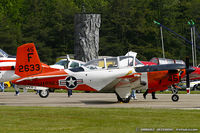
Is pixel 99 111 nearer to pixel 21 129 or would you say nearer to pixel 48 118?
pixel 48 118

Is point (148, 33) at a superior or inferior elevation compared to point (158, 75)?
superior

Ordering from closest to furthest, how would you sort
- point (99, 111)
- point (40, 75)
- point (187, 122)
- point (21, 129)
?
point (21, 129)
point (187, 122)
point (99, 111)
point (40, 75)

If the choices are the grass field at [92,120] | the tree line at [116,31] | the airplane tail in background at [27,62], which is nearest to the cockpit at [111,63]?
the airplane tail in background at [27,62]

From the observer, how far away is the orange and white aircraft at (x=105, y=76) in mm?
21906

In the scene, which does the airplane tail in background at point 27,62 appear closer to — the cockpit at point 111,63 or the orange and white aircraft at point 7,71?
the orange and white aircraft at point 7,71

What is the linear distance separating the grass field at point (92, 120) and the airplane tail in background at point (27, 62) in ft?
16.9

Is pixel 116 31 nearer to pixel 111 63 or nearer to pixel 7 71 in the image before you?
pixel 7 71

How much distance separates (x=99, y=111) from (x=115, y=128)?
434 centimetres

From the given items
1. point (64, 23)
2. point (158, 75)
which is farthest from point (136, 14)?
point (158, 75)

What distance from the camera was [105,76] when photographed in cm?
2205

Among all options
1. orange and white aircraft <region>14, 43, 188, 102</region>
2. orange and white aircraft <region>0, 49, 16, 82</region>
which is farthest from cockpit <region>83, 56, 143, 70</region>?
orange and white aircraft <region>0, 49, 16, 82</region>

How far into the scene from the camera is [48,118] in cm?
1529

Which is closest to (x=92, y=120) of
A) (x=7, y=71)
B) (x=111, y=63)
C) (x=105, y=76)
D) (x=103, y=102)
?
(x=105, y=76)

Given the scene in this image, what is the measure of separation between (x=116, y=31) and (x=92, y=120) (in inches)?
2519
